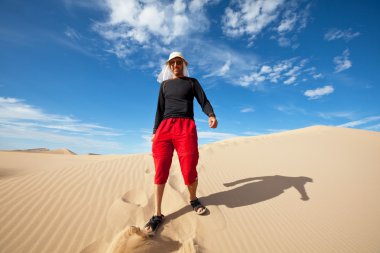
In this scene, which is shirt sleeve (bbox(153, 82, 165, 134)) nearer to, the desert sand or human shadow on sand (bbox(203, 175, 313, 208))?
the desert sand

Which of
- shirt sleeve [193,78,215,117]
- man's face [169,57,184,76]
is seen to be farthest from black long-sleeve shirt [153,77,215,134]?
man's face [169,57,184,76]

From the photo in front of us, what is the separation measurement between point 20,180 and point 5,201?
96 cm

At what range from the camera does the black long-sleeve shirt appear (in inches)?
117

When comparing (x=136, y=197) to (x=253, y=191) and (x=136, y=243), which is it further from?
(x=253, y=191)

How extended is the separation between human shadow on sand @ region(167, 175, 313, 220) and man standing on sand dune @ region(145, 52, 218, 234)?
430 mm

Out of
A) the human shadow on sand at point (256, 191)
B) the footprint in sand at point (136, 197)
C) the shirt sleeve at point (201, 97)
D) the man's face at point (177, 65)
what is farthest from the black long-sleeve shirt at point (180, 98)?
the human shadow on sand at point (256, 191)

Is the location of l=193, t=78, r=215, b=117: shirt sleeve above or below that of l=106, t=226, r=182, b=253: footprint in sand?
above

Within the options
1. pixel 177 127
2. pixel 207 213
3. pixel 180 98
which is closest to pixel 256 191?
pixel 207 213

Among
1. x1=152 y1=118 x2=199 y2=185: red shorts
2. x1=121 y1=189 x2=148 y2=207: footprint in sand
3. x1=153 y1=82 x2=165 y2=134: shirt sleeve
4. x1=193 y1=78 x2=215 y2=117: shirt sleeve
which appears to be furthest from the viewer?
x1=121 y1=189 x2=148 y2=207: footprint in sand

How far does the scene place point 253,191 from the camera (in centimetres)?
406

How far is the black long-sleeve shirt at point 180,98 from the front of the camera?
9.78 ft

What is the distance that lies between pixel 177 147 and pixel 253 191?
2044 mm

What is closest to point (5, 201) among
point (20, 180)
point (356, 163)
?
point (20, 180)

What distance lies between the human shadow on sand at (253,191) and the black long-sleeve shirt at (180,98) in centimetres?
135
